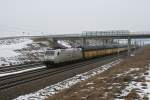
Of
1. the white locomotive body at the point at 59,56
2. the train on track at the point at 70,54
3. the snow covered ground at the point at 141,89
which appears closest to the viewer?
the snow covered ground at the point at 141,89

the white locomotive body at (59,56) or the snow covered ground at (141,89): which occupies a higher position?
the snow covered ground at (141,89)

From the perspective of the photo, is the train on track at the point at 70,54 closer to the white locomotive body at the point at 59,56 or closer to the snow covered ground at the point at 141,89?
the white locomotive body at the point at 59,56

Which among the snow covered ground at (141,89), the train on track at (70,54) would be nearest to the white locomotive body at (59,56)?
the train on track at (70,54)

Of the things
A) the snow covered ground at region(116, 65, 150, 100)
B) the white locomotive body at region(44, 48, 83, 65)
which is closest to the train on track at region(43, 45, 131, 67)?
the white locomotive body at region(44, 48, 83, 65)

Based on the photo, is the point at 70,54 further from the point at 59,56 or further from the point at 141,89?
the point at 141,89

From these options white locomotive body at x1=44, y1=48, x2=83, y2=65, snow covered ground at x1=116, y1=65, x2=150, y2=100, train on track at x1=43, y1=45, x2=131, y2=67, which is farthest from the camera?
train on track at x1=43, y1=45, x2=131, y2=67

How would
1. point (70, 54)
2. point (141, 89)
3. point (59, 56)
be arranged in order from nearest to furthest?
point (141, 89) → point (59, 56) → point (70, 54)

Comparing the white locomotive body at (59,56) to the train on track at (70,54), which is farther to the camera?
the train on track at (70,54)

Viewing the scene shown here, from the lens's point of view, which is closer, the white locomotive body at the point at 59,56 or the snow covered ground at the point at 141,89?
the snow covered ground at the point at 141,89

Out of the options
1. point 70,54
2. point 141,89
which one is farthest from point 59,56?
point 141,89

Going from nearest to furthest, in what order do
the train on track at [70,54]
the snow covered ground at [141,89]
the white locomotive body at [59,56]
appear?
the snow covered ground at [141,89]
the white locomotive body at [59,56]
the train on track at [70,54]

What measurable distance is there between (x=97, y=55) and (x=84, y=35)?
62.9 feet

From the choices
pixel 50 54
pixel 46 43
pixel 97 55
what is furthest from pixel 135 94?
pixel 46 43

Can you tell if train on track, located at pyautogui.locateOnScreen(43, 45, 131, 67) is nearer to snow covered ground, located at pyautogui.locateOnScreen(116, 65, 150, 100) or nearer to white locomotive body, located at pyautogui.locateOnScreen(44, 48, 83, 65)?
white locomotive body, located at pyautogui.locateOnScreen(44, 48, 83, 65)
